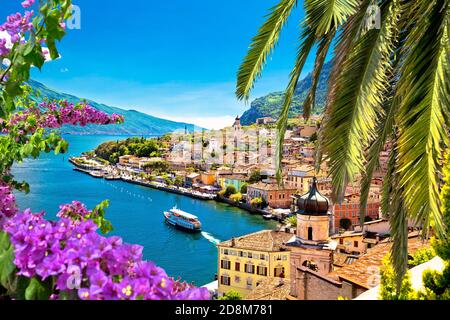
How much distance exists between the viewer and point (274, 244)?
907 inches

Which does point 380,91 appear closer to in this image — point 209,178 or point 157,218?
point 157,218

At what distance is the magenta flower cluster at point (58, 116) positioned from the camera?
254 cm

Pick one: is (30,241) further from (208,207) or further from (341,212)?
(208,207)

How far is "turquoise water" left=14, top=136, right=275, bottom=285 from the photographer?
26000 mm

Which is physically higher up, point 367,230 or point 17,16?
point 17,16

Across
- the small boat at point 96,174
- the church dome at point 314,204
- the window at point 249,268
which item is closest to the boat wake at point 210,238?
the window at point 249,268

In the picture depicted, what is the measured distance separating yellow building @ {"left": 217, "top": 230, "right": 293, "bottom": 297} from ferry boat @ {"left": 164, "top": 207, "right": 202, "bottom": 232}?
36.0 feet

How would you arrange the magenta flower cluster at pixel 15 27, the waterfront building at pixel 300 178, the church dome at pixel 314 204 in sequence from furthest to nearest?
the waterfront building at pixel 300 178, the church dome at pixel 314 204, the magenta flower cluster at pixel 15 27

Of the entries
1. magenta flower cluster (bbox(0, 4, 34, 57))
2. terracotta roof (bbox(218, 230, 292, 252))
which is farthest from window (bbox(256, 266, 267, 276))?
magenta flower cluster (bbox(0, 4, 34, 57))

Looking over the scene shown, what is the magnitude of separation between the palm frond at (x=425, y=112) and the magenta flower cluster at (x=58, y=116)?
6.38ft

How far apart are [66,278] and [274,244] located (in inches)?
894

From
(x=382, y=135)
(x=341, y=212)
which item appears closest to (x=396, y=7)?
(x=382, y=135)

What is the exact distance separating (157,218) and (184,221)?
5501mm

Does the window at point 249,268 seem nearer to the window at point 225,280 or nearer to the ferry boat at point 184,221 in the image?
the window at point 225,280
